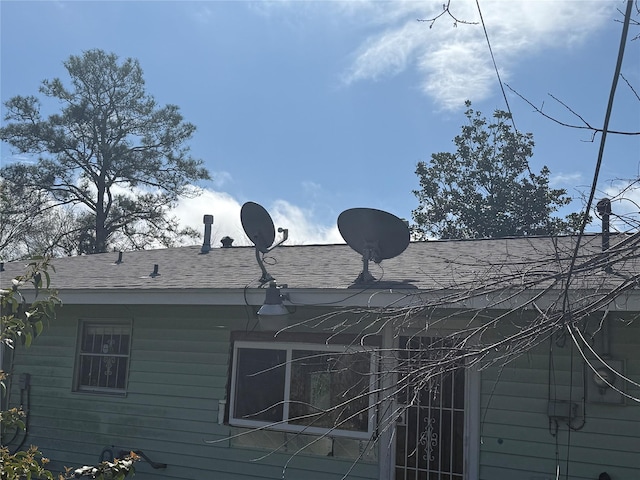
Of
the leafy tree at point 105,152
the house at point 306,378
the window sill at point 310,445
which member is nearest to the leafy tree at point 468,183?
the leafy tree at point 105,152

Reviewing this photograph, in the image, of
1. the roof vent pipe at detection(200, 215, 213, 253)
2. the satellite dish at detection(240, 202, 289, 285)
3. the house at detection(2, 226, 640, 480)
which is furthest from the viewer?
the roof vent pipe at detection(200, 215, 213, 253)

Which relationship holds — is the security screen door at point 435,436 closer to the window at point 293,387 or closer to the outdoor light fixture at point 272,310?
the window at point 293,387

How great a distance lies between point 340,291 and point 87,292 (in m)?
3.35

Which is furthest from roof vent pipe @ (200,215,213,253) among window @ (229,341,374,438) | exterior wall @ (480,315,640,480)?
exterior wall @ (480,315,640,480)

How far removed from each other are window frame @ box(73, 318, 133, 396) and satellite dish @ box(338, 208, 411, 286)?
316 centimetres

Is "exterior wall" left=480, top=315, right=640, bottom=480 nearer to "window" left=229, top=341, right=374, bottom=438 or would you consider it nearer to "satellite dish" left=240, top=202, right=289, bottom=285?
"window" left=229, top=341, right=374, bottom=438

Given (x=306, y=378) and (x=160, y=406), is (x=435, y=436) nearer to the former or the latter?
(x=306, y=378)

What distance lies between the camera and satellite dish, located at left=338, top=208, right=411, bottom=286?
7.16m

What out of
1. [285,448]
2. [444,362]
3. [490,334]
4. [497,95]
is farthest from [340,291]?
[444,362]

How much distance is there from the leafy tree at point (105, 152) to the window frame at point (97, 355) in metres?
18.4

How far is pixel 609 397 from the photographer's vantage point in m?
6.00

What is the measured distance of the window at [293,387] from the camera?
23.5 feet

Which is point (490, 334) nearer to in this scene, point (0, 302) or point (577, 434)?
point (577, 434)

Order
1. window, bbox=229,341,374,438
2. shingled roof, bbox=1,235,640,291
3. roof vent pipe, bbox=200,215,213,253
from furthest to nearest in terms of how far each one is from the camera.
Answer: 1. roof vent pipe, bbox=200,215,213,253
2. window, bbox=229,341,374,438
3. shingled roof, bbox=1,235,640,291
